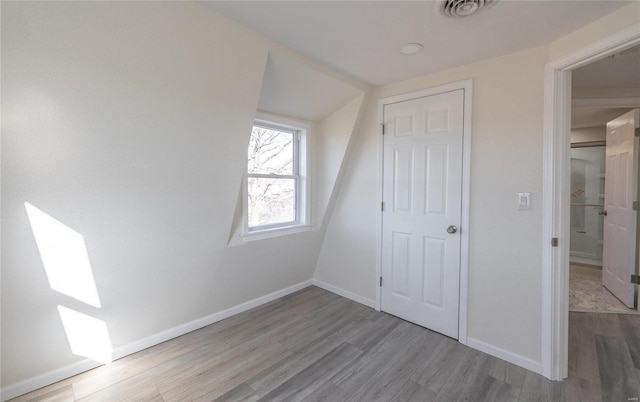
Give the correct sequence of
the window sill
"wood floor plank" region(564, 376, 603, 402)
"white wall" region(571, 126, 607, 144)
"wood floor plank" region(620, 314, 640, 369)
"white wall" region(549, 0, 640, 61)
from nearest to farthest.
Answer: "white wall" region(549, 0, 640, 61), "wood floor plank" region(564, 376, 603, 402), "wood floor plank" region(620, 314, 640, 369), the window sill, "white wall" region(571, 126, 607, 144)

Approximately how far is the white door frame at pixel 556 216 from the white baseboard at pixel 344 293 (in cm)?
147

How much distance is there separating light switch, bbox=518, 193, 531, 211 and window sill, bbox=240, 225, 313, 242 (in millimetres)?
2023

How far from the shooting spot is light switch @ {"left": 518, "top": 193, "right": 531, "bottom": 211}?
78.1 inches

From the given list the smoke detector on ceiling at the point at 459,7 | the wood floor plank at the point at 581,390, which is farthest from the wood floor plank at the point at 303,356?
the smoke detector on ceiling at the point at 459,7

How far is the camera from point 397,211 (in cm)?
270

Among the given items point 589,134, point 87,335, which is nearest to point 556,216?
point 87,335

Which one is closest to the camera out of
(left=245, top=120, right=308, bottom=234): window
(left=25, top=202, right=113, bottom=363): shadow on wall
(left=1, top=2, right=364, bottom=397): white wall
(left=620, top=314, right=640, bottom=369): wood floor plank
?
(left=1, top=2, right=364, bottom=397): white wall

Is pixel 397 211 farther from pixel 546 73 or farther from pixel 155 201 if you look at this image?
pixel 155 201

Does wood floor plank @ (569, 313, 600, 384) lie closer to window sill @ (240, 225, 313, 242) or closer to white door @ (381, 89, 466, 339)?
white door @ (381, 89, 466, 339)

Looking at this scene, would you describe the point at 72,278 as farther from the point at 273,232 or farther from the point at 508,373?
the point at 508,373

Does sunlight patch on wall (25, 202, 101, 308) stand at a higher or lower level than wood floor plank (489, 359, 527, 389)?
higher

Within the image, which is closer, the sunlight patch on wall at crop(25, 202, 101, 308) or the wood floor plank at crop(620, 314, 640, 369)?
the sunlight patch on wall at crop(25, 202, 101, 308)

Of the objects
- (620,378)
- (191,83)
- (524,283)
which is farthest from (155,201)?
(620,378)

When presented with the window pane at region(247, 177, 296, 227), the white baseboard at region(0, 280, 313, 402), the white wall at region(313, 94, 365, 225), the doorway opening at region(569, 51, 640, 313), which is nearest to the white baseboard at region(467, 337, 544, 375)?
the doorway opening at region(569, 51, 640, 313)
